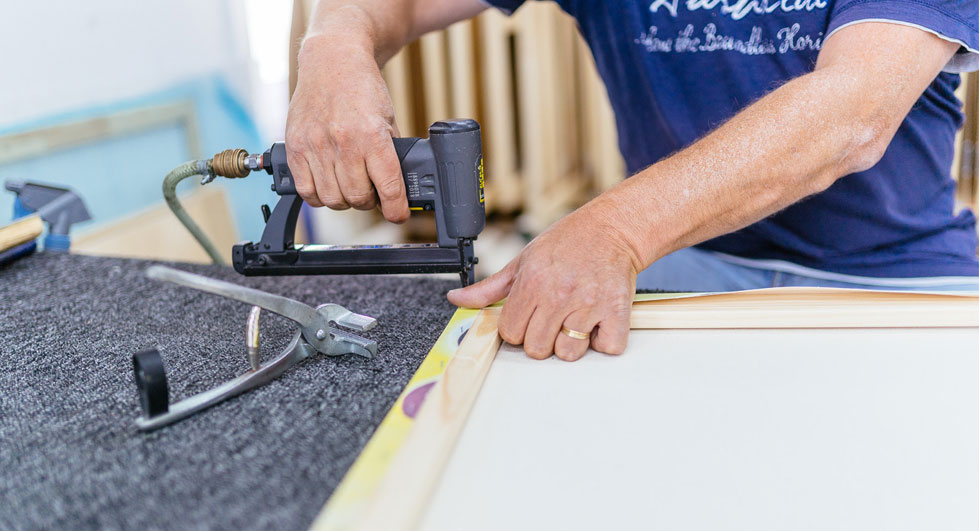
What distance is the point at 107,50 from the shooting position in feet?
6.37

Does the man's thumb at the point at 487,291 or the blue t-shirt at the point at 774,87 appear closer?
the man's thumb at the point at 487,291

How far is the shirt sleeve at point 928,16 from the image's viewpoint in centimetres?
85

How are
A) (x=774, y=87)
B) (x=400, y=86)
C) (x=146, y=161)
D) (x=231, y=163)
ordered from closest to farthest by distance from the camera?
(x=231, y=163), (x=774, y=87), (x=146, y=161), (x=400, y=86)

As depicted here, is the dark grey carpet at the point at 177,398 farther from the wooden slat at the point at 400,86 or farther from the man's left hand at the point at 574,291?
the wooden slat at the point at 400,86

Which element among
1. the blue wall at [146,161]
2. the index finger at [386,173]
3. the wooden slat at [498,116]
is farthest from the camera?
the wooden slat at [498,116]

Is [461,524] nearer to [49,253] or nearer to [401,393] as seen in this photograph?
[401,393]

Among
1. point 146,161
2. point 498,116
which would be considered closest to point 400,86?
point 498,116

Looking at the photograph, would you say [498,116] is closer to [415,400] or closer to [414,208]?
[414,208]

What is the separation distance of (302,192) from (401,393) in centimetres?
36

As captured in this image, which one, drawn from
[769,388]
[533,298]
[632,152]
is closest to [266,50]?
[632,152]

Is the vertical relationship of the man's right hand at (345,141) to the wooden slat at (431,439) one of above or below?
above

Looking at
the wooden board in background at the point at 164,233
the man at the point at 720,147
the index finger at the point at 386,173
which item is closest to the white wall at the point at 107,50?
the wooden board in background at the point at 164,233

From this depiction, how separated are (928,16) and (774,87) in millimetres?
285

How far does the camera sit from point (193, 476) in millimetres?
592
